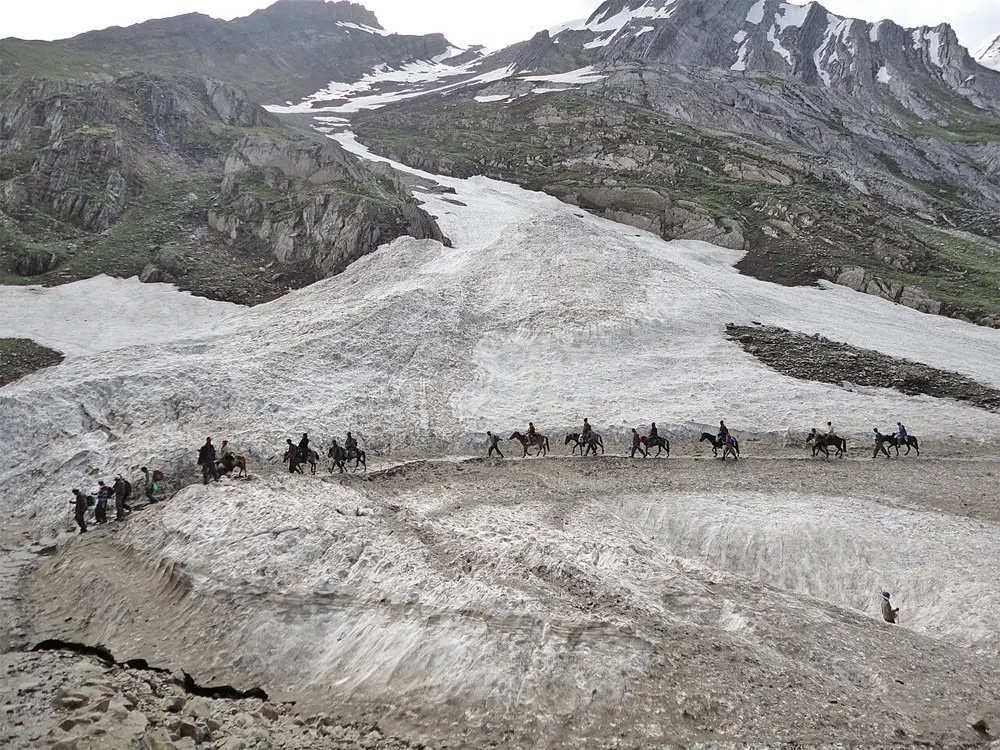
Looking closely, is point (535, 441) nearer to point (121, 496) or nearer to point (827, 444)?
point (827, 444)

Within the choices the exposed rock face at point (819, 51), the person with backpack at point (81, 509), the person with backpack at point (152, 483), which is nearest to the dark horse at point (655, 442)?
the person with backpack at point (152, 483)

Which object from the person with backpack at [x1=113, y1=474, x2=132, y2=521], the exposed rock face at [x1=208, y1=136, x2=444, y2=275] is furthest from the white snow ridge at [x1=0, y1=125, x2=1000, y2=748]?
the exposed rock face at [x1=208, y1=136, x2=444, y2=275]

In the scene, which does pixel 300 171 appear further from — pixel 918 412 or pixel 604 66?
pixel 604 66

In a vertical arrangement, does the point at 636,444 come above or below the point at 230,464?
above

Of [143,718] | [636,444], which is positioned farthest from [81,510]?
[636,444]

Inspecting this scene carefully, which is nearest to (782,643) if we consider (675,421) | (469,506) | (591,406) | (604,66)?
(469,506)
